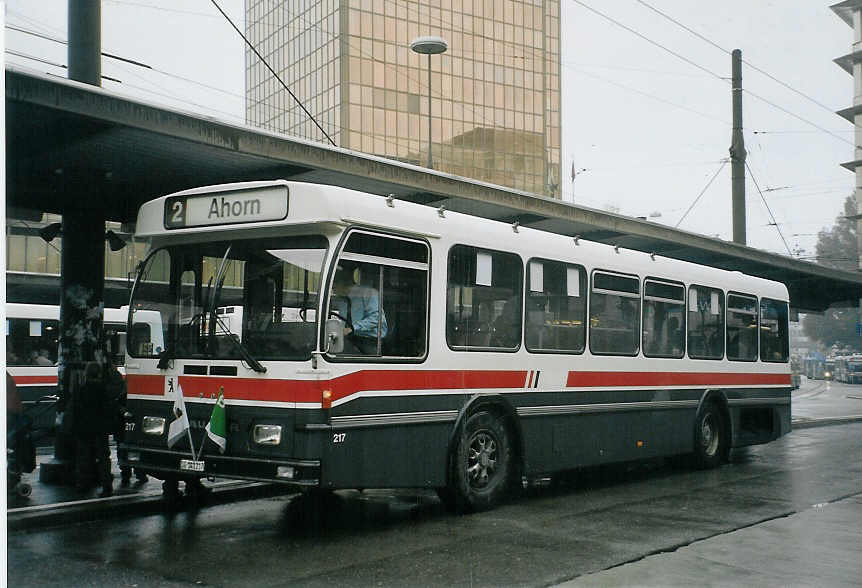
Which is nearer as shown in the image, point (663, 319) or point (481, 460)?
point (481, 460)

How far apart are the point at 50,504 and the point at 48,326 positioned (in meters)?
13.2

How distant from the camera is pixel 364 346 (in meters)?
8.80

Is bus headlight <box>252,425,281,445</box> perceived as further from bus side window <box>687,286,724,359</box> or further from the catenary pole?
the catenary pole

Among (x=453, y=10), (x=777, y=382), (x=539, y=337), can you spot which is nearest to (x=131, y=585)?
(x=539, y=337)

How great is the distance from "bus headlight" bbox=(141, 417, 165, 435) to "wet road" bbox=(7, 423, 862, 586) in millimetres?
868

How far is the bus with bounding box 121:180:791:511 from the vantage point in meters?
8.45

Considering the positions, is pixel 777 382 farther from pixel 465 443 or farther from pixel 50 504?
pixel 50 504

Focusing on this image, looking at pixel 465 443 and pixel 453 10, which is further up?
pixel 453 10

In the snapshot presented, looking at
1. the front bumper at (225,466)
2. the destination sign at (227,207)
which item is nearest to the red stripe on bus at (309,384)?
the front bumper at (225,466)

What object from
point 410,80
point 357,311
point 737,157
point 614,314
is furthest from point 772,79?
point 410,80

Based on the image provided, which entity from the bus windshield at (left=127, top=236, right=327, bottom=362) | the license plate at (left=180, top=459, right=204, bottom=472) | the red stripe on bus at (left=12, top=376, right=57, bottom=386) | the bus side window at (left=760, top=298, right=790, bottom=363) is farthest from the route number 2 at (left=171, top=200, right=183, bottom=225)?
the red stripe on bus at (left=12, top=376, right=57, bottom=386)

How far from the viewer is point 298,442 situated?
827 centimetres

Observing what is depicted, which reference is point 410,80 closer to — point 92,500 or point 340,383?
point 92,500

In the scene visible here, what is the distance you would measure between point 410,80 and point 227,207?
7447 centimetres
